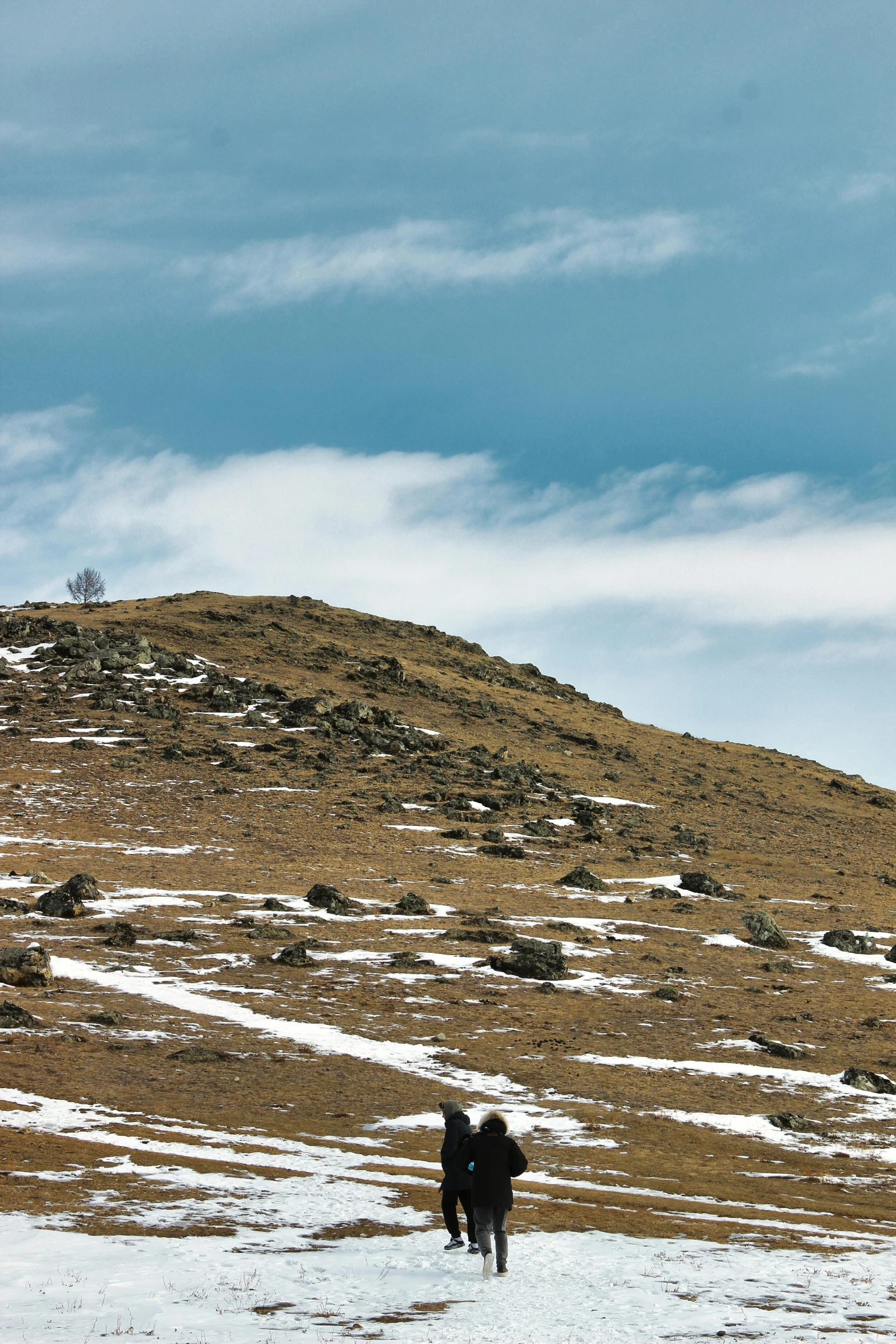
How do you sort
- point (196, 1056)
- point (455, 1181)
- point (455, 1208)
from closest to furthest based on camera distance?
1. point (455, 1181)
2. point (455, 1208)
3. point (196, 1056)

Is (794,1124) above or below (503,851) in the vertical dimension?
below

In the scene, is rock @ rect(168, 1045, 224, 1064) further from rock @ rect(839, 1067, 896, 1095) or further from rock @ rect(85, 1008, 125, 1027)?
rock @ rect(839, 1067, 896, 1095)

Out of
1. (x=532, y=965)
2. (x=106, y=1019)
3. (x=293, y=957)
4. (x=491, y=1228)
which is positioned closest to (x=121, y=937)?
(x=293, y=957)

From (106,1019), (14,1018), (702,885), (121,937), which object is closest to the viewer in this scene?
(14,1018)

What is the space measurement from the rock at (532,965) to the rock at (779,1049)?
7114 millimetres

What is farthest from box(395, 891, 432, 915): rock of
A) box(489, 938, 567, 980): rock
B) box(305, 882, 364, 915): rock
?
box(489, 938, 567, 980): rock

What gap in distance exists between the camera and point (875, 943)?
1660 inches

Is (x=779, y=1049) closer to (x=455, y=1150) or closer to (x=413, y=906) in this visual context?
(x=413, y=906)

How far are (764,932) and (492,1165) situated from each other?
3162 cm

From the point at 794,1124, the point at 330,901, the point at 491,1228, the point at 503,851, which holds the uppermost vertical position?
the point at 503,851

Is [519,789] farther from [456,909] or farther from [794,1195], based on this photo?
[794,1195]

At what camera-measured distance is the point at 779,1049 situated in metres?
27.7

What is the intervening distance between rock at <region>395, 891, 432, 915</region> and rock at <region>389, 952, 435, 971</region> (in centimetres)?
594

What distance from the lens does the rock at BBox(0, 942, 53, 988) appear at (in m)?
28.3
